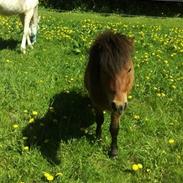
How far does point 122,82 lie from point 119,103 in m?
0.27

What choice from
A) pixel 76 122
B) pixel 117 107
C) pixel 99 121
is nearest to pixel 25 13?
pixel 76 122

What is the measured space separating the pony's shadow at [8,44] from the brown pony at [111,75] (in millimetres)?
5502

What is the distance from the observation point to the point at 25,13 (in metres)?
11.1

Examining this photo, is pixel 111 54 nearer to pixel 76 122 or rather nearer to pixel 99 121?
pixel 99 121

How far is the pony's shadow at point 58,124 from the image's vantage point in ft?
19.8

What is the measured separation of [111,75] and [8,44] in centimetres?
679

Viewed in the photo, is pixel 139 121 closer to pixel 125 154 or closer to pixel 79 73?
pixel 125 154

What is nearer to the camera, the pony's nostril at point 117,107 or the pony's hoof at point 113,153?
the pony's nostril at point 117,107

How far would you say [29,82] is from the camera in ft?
26.9

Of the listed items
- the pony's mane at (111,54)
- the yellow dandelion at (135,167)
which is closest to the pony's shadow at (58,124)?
the yellow dandelion at (135,167)

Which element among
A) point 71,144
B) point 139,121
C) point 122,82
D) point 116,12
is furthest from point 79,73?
point 116,12

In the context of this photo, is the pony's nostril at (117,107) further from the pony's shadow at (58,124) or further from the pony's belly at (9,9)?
the pony's belly at (9,9)

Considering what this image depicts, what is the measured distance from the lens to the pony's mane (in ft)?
16.4

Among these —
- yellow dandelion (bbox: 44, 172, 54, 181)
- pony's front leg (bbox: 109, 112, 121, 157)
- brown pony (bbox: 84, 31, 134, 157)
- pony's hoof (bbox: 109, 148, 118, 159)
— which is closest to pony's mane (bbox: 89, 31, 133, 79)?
brown pony (bbox: 84, 31, 134, 157)
